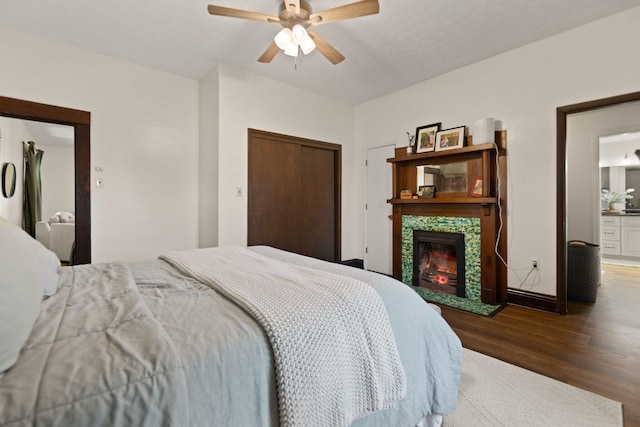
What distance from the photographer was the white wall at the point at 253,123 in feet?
11.0

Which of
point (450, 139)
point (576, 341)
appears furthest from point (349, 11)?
point (576, 341)

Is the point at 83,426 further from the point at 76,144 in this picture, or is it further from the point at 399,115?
the point at 399,115

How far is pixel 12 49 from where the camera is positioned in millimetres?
2645

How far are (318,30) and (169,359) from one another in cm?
285

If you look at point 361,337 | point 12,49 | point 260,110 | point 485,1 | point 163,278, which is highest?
point 485,1

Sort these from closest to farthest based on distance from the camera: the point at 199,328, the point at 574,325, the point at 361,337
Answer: the point at 199,328
the point at 361,337
the point at 574,325

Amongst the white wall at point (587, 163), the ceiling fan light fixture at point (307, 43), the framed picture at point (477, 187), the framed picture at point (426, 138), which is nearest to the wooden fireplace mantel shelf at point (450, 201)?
the framed picture at point (477, 187)

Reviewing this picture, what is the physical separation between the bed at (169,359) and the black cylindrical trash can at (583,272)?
2.88m

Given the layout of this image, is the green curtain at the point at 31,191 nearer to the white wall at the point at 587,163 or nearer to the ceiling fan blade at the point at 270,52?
the ceiling fan blade at the point at 270,52

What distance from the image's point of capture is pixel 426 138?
3699 mm

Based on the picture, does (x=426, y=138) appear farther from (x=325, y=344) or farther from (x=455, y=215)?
(x=325, y=344)

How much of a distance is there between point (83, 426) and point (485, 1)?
3263 millimetres

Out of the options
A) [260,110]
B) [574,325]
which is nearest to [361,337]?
[574,325]

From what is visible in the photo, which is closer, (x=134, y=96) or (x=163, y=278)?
(x=163, y=278)
